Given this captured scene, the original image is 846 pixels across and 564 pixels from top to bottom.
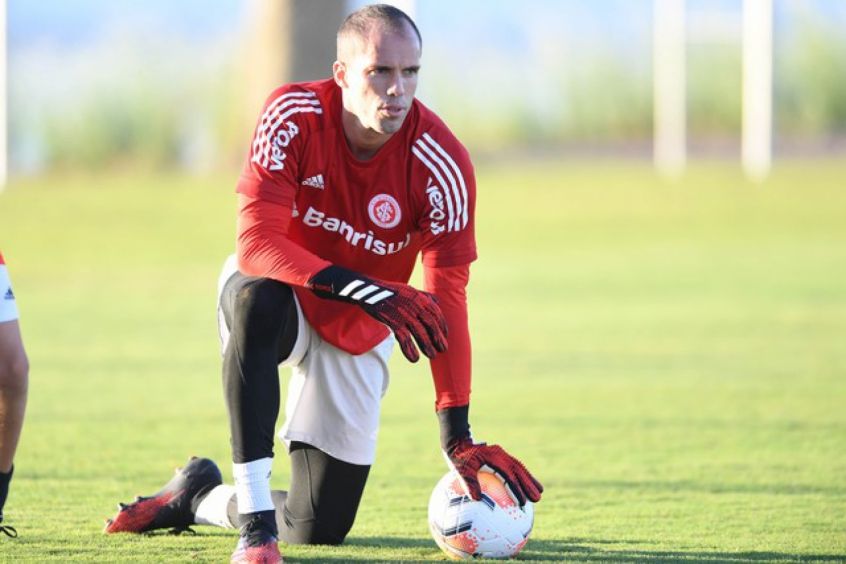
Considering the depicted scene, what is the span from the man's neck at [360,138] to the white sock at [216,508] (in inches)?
46.7

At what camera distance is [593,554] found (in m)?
4.53

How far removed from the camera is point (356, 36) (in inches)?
173

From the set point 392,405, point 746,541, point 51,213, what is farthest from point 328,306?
point 51,213

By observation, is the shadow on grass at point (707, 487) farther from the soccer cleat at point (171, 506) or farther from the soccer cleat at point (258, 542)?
the soccer cleat at point (258, 542)

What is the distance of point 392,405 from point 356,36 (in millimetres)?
4255

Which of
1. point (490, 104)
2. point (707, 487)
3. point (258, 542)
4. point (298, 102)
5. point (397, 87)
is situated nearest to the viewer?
point (258, 542)

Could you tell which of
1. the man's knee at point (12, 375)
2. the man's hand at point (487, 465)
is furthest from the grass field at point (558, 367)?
the man's knee at point (12, 375)

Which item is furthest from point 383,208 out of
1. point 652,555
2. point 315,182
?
point 652,555

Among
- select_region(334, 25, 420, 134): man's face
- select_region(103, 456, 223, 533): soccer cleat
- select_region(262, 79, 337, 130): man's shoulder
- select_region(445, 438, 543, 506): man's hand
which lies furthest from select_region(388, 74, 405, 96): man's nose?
select_region(103, 456, 223, 533): soccer cleat

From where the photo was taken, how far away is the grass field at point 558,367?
510cm

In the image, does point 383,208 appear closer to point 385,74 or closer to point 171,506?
point 385,74

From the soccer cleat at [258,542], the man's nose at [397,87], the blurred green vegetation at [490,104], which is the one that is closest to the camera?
the soccer cleat at [258,542]

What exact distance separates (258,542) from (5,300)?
111cm

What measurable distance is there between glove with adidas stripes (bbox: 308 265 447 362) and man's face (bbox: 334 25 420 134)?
1.60 ft
